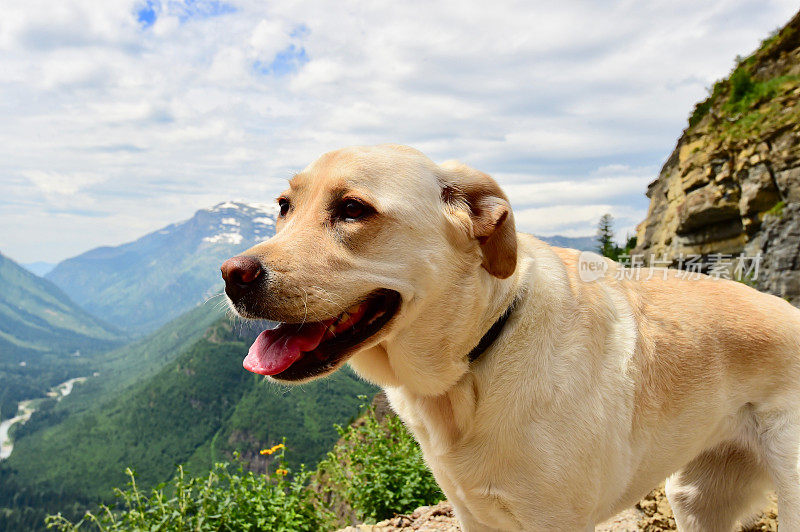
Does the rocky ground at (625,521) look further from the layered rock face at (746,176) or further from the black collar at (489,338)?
the layered rock face at (746,176)

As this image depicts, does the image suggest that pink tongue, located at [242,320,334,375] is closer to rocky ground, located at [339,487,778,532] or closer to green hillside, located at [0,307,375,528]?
rocky ground, located at [339,487,778,532]

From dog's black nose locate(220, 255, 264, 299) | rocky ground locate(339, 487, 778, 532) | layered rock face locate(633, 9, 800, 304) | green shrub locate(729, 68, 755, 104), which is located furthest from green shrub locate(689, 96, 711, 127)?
dog's black nose locate(220, 255, 264, 299)

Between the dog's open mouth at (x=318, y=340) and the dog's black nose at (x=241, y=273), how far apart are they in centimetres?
29

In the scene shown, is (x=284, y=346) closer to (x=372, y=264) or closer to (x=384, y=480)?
(x=372, y=264)

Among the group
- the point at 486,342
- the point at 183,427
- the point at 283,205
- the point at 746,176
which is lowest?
the point at 183,427

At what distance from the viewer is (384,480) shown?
5.51m

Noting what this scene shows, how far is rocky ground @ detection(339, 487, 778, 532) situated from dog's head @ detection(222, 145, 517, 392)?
2.88m

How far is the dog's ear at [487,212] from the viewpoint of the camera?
2461mm

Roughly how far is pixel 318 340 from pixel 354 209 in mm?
596

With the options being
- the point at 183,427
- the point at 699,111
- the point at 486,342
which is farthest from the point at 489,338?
the point at 183,427

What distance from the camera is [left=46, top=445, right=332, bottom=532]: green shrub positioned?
480 centimetres

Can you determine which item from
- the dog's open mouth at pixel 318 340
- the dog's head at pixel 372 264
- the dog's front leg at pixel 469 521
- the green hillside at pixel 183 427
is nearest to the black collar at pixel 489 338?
the dog's head at pixel 372 264

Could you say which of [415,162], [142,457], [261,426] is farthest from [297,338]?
[142,457]

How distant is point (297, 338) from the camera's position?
2.31 metres
